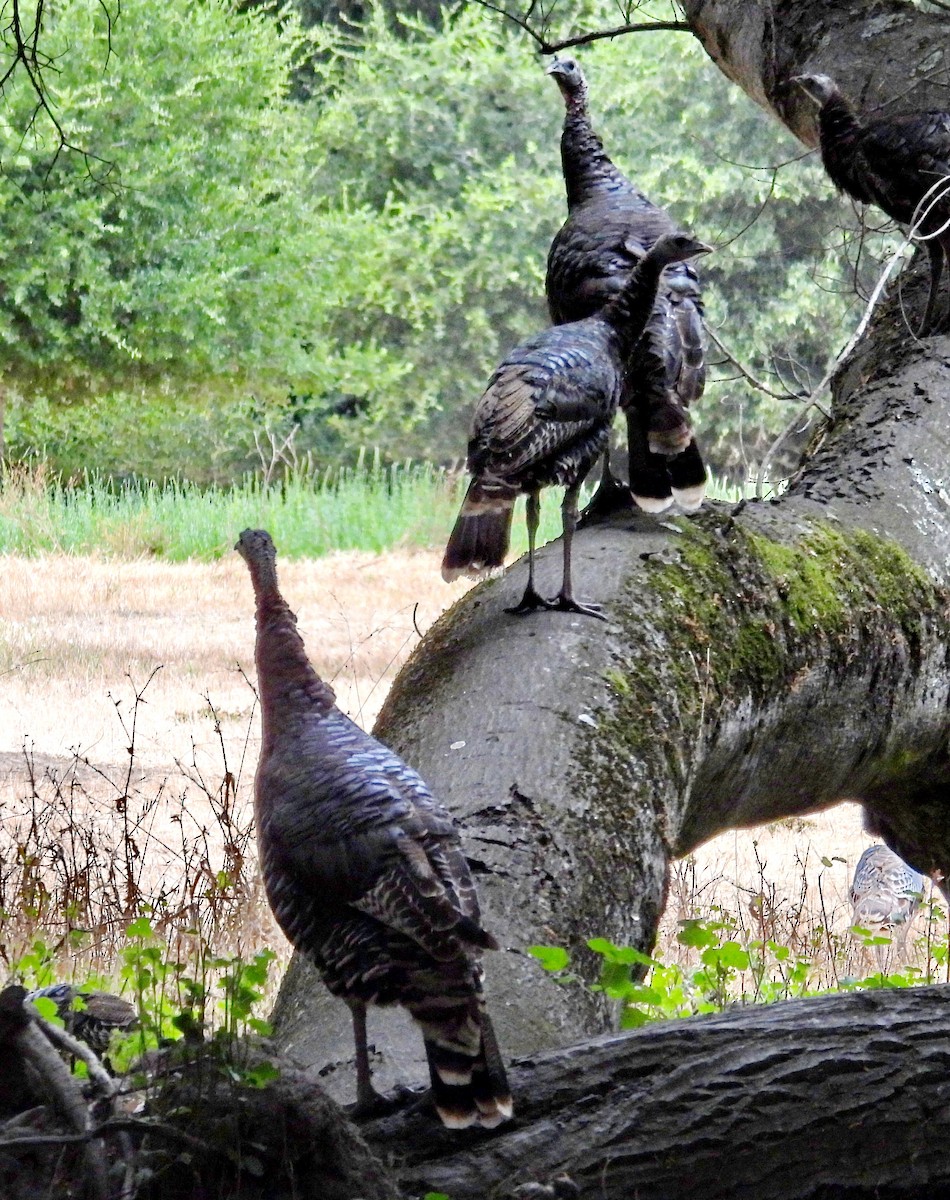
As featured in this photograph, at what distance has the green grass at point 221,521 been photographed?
14.0 metres

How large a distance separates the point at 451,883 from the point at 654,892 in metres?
1.01

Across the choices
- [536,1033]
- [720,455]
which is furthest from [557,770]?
[720,455]

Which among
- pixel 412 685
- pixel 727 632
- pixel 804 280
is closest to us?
pixel 412 685

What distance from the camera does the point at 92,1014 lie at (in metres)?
2.55

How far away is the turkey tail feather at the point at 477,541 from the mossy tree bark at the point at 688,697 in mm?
96

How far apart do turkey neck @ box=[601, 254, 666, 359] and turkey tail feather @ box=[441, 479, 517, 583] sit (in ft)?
1.70

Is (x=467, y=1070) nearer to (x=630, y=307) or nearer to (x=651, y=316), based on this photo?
(x=630, y=307)

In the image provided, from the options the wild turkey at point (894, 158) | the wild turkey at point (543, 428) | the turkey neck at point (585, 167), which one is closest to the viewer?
the wild turkey at point (543, 428)

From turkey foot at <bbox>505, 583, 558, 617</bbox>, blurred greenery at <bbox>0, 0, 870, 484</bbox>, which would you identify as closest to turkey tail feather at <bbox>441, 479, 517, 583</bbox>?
turkey foot at <bbox>505, 583, 558, 617</bbox>

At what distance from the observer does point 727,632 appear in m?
3.30

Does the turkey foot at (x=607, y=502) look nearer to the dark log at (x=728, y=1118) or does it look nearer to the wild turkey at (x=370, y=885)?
the wild turkey at (x=370, y=885)

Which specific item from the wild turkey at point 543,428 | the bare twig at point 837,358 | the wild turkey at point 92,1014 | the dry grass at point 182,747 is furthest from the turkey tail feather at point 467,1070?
the dry grass at point 182,747

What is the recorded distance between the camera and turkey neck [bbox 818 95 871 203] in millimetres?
4695

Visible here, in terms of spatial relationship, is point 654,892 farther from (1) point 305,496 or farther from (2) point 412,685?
(1) point 305,496
